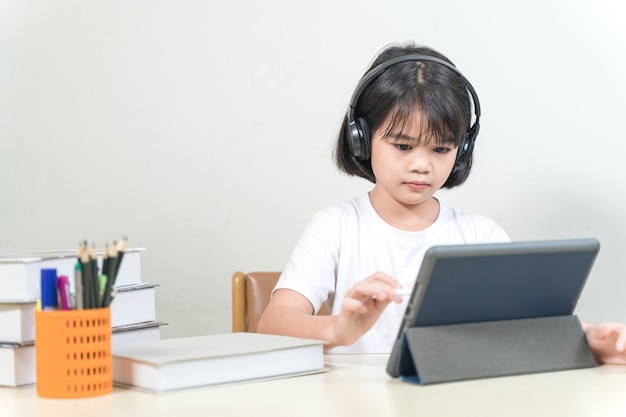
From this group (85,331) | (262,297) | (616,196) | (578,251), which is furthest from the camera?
(616,196)

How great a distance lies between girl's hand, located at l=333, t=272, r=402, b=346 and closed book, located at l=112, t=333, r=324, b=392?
6 centimetres

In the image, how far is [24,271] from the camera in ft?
3.27

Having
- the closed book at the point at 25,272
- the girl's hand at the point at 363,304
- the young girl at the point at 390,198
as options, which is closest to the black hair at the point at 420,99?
the young girl at the point at 390,198

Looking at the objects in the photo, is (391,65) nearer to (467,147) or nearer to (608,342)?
(467,147)

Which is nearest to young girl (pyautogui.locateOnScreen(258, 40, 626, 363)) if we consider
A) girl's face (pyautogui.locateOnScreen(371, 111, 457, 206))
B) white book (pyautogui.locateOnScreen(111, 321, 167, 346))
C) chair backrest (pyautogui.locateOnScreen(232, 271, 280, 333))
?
girl's face (pyautogui.locateOnScreen(371, 111, 457, 206))

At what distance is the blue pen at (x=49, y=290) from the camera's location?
929mm

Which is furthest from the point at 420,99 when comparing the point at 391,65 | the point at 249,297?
the point at 249,297

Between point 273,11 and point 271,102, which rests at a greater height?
point 273,11

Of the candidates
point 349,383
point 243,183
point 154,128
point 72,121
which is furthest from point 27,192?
point 349,383

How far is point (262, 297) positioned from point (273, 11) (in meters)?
0.82

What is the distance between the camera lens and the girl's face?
4.91ft

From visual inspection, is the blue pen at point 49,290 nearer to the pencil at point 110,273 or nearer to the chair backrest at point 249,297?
the pencil at point 110,273

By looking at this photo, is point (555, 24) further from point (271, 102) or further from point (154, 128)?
point (154, 128)

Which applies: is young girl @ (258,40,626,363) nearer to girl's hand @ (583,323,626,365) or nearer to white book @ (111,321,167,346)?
white book @ (111,321,167,346)
